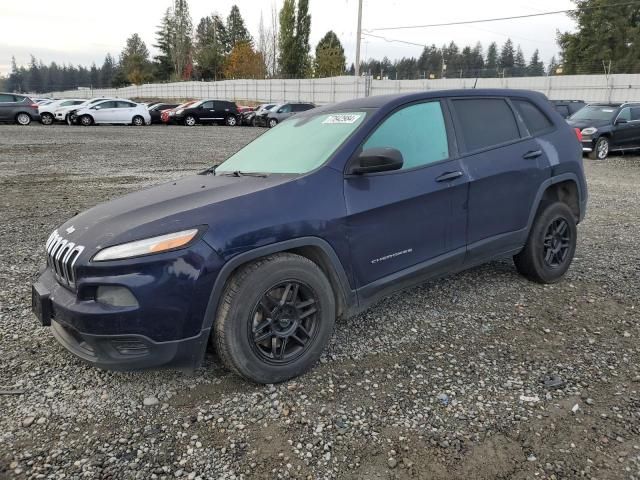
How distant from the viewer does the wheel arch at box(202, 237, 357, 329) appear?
264 cm

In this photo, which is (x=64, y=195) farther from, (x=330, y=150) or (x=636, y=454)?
(x=636, y=454)

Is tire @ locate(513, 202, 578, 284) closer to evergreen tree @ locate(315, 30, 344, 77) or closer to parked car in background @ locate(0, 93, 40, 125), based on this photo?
parked car in background @ locate(0, 93, 40, 125)

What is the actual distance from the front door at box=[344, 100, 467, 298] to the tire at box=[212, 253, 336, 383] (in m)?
0.36

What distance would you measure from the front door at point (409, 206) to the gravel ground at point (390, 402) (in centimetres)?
56

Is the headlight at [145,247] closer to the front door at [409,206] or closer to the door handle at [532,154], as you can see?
the front door at [409,206]

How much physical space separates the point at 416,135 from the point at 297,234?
51.8 inches

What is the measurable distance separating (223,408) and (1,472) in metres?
1.05

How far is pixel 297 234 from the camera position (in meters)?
2.86

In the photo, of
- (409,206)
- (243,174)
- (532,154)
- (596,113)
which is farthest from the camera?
(596,113)

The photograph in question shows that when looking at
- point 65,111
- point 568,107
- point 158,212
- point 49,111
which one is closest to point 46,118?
point 49,111

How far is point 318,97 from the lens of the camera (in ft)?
138

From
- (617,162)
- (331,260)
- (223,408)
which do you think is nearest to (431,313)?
(331,260)

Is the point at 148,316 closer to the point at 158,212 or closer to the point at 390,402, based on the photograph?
the point at 158,212

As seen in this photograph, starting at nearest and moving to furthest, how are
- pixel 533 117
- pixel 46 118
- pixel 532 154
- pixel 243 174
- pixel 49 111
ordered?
pixel 243 174 < pixel 532 154 < pixel 533 117 < pixel 46 118 < pixel 49 111
